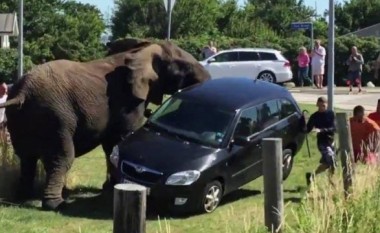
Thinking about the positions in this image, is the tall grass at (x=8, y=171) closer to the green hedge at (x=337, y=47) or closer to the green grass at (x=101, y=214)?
the green grass at (x=101, y=214)

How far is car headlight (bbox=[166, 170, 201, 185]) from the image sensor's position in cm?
1180

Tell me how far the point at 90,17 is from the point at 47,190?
57.0 m

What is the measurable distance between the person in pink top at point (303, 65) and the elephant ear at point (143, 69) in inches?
717

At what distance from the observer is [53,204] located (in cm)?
1251

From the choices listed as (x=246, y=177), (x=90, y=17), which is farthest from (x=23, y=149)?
(x=90, y=17)

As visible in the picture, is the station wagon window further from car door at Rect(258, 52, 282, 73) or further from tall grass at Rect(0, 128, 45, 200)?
car door at Rect(258, 52, 282, 73)

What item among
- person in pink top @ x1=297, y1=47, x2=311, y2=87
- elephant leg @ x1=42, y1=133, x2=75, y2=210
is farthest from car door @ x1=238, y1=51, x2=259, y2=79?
elephant leg @ x1=42, y1=133, x2=75, y2=210

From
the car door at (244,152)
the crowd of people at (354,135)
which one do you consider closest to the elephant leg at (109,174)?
the car door at (244,152)

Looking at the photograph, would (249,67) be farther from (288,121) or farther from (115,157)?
(115,157)

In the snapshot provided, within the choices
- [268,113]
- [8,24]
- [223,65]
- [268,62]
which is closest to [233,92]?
[268,113]

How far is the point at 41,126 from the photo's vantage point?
41.5 ft

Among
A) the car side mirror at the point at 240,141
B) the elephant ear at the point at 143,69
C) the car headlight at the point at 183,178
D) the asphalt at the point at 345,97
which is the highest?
the elephant ear at the point at 143,69

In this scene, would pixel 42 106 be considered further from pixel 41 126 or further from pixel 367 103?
pixel 367 103

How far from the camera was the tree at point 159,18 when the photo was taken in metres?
65.4
